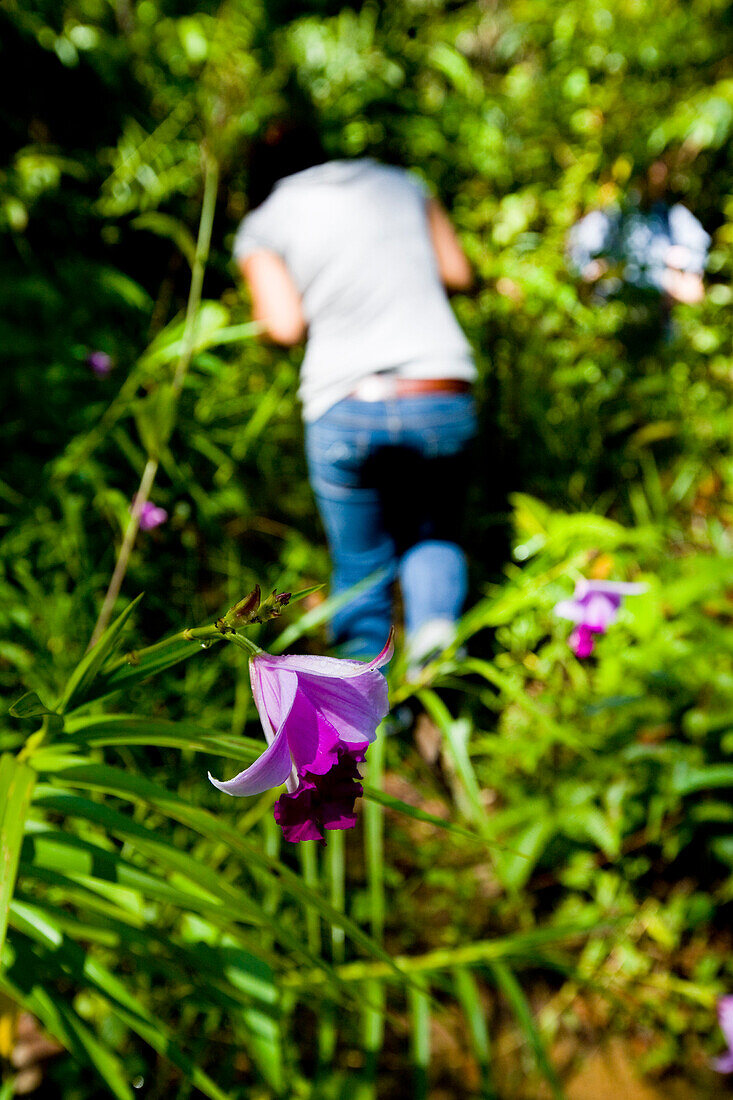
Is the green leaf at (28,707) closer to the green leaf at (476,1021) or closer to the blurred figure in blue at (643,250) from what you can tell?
the green leaf at (476,1021)

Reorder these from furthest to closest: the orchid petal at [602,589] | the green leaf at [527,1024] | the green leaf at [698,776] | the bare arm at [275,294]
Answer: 1. the bare arm at [275,294]
2. the green leaf at [698,776]
3. the orchid petal at [602,589]
4. the green leaf at [527,1024]

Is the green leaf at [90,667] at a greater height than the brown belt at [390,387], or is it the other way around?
the green leaf at [90,667]

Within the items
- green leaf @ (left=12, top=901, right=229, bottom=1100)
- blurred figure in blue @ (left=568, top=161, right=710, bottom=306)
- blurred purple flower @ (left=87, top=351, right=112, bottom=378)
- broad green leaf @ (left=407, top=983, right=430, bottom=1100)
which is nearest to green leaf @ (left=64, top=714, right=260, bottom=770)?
green leaf @ (left=12, top=901, right=229, bottom=1100)

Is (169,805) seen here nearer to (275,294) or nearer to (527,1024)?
(527,1024)

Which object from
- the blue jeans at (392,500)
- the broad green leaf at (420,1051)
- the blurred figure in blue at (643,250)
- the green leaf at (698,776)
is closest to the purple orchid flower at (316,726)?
the broad green leaf at (420,1051)

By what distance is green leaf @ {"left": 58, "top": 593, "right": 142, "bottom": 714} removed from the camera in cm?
45

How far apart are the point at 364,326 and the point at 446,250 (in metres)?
0.32

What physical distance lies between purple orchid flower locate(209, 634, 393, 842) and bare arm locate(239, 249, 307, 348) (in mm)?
1137

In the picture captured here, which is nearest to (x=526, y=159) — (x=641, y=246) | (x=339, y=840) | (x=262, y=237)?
(x=641, y=246)

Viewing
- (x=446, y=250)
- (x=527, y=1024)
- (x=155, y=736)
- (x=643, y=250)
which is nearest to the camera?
(x=155, y=736)

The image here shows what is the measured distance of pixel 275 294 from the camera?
140 centimetres

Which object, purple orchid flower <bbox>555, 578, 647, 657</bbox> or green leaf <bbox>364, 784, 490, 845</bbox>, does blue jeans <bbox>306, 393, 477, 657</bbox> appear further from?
green leaf <bbox>364, 784, 490, 845</bbox>

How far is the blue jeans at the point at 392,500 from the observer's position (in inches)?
53.5

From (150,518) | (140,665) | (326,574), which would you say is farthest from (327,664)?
(326,574)
